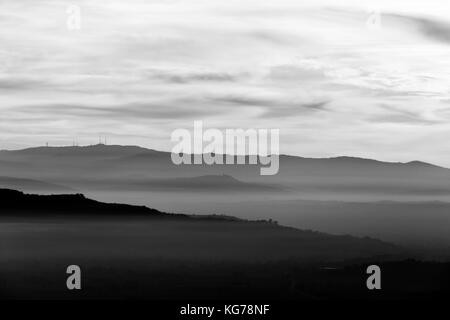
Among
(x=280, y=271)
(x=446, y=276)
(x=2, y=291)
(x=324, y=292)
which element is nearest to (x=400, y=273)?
(x=446, y=276)

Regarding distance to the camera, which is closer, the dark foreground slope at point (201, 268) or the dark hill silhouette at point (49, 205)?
the dark foreground slope at point (201, 268)

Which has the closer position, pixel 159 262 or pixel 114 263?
pixel 114 263

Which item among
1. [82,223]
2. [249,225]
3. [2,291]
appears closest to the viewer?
[2,291]

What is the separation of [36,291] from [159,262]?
24921 mm

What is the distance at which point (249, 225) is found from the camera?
3625 inches

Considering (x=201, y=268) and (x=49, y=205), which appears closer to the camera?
(x=201, y=268)

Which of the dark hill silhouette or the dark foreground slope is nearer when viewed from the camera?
the dark foreground slope

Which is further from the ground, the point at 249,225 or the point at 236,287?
the point at 249,225
